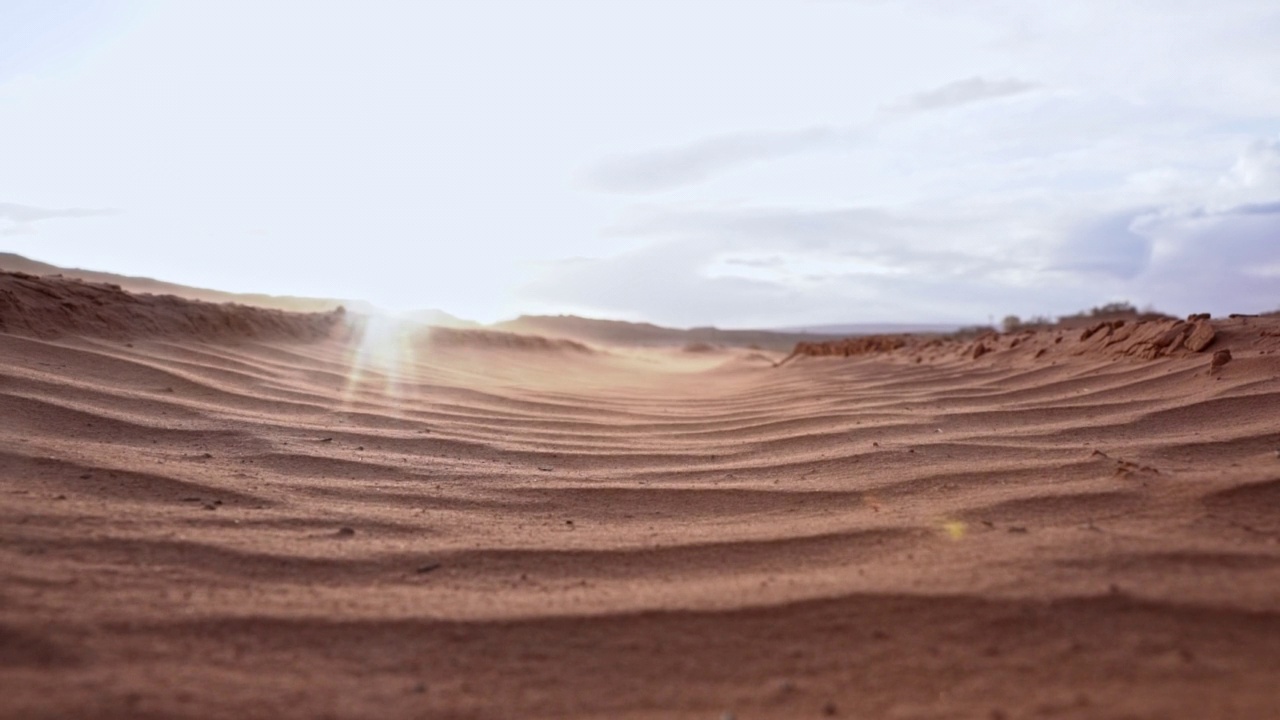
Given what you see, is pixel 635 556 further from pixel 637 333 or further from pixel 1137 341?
pixel 637 333

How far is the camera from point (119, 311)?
13.5 feet

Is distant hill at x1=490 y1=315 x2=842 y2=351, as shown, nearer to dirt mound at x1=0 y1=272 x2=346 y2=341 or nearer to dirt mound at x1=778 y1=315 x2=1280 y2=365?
dirt mound at x1=778 y1=315 x2=1280 y2=365

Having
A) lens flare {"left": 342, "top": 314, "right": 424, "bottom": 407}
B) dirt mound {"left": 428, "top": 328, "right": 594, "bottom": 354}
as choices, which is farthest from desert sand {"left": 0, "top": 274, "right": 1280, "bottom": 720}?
dirt mound {"left": 428, "top": 328, "right": 594, "bottom": 354}

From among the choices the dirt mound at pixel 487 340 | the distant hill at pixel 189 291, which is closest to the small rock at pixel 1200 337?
the dirt mound at pixel 487 340

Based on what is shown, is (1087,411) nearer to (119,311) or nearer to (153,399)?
(153,399)

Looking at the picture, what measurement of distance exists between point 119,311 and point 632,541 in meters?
3.36

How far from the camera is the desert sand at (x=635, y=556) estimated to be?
1233mm

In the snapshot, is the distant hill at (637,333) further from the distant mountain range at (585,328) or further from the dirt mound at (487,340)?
the dirt mound at (487,340)

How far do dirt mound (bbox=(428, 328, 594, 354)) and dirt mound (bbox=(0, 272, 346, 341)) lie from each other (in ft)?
9.26

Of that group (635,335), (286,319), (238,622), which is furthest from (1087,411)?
(635,335)

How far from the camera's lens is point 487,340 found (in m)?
9.86

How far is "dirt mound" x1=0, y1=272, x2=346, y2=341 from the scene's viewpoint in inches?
139

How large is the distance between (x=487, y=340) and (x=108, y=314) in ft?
19.4

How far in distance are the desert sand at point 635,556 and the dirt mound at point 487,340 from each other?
5.10m
